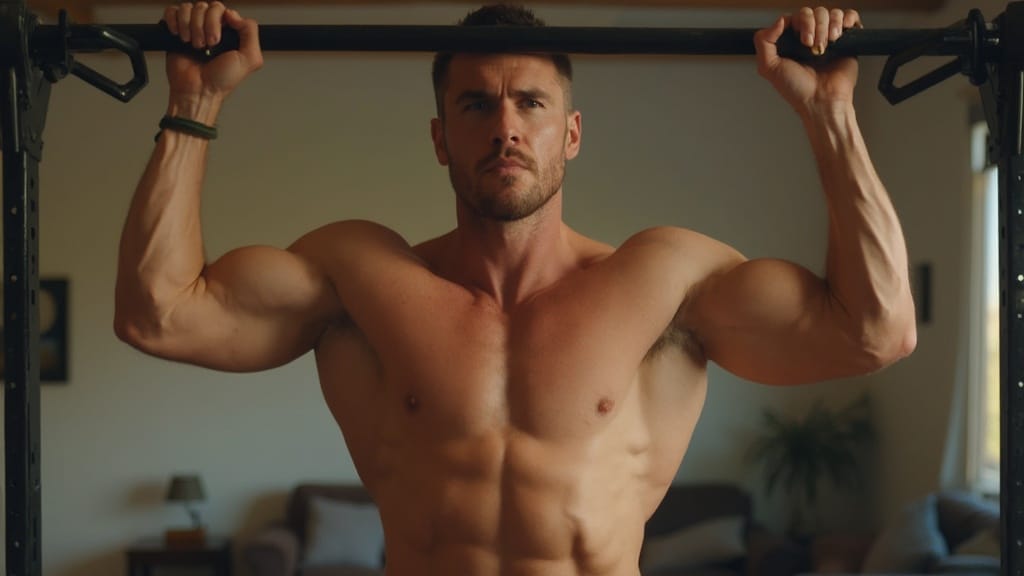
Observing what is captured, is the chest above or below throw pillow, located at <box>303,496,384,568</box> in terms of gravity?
above

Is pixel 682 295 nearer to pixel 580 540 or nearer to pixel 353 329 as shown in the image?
pixel 580 540

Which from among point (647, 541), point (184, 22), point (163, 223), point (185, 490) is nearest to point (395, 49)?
point (184, 22)

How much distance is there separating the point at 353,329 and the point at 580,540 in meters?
0.44

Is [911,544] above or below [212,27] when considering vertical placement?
below

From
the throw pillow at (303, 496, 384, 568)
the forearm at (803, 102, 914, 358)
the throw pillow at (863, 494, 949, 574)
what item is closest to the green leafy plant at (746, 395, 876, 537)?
the throw pillow at (863, 494, 949, 574)

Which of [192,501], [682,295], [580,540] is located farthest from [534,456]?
[192,501]

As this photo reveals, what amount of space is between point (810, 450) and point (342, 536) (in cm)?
235

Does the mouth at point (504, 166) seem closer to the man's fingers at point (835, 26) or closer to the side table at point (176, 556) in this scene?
the man's fingers at point (835, 26)

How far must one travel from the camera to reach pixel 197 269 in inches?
62.9

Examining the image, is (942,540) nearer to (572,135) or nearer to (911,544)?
(911,544)

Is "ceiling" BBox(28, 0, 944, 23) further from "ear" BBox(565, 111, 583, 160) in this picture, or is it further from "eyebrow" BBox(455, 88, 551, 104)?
"eyebrow" BBox(455, 88, 551, 104)

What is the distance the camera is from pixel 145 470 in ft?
20.6

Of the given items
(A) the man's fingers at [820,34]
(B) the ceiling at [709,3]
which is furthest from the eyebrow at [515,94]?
(B) the ceiling at [709,3]

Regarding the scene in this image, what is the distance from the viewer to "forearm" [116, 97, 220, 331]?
1524 millimetres
